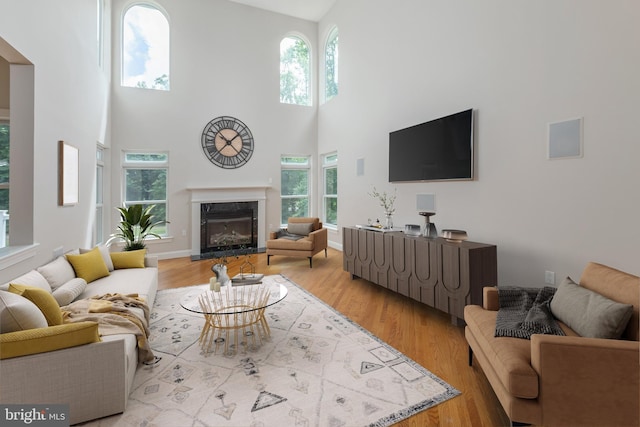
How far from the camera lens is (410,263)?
3662mm

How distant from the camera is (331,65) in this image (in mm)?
7223

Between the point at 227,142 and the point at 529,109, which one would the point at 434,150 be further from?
the point at 227,142

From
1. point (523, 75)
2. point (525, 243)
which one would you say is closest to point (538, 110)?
point (523, 75)

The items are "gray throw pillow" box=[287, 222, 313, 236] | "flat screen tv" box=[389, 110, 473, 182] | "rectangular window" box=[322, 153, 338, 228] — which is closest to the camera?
→ "flat screen tv" box=[389, 110, 473, 182]

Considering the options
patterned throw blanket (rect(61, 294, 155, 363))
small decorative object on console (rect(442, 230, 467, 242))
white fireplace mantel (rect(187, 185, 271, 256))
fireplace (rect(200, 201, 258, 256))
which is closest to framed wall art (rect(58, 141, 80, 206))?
patterned throw blanket (rect(61, 294, 155, 363))

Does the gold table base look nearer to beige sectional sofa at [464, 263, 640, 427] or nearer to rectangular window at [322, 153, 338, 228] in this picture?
beige sectional sofa at [464, 263, 640, 427]

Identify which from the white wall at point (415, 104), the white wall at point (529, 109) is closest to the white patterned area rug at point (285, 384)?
the white wall at point (415, 104)

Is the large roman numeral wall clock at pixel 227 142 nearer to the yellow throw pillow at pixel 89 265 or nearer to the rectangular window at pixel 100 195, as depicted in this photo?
the rectangular window at pixel 100 195

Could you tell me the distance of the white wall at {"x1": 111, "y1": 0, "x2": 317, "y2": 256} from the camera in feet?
19.9

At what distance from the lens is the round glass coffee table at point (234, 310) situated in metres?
2.65

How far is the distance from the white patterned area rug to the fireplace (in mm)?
3657

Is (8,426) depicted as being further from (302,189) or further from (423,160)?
(302,189)

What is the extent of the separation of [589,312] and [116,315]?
9.93 feet

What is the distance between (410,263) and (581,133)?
78.3 inches
